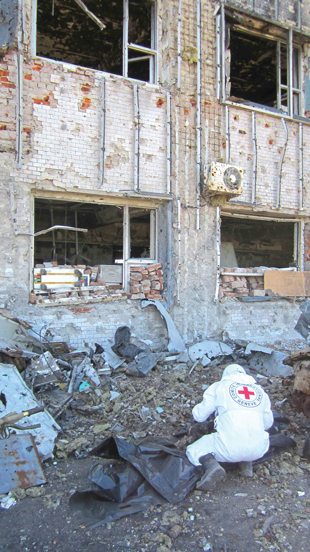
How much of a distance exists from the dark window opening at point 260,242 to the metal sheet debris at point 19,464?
9.75 metres

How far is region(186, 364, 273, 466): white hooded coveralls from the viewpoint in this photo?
3.28 meters

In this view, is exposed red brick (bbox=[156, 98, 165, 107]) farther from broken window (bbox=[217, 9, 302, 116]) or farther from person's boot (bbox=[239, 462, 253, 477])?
person's boot (bbox=[239, 462, 253, 477])

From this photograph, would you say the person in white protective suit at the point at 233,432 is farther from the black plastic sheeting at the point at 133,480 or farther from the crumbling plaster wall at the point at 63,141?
the crumbling plaster wall at the point at 63,141

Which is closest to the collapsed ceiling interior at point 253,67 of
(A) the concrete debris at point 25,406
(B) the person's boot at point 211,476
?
(A) the concrete debris at point 25,406

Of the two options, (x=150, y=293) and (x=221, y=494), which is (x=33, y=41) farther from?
(x=221, y=494)

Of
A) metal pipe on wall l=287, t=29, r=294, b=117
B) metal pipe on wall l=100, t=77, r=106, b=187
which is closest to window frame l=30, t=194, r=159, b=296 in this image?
metal pipe on wall l=100, t=77, r=106, b=187

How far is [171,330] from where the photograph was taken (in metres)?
7.11

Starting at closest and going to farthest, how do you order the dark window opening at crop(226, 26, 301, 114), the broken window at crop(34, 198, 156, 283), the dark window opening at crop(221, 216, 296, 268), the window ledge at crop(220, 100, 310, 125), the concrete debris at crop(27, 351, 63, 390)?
the concrete debris at crop(27, 351, 63, 390), the window ledge at crop(220, 100, 310, 125), the dark window opening at crop(226, 26, 301, 114), the broken window at crop(34, 198, 156, 283), the dark window opening at crop(221, 216, 296, 268)

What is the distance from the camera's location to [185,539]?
2697 millimetres

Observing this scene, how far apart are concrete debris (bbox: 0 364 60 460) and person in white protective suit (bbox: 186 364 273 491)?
134 centimetres

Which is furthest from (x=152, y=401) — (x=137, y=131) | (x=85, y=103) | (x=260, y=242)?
(x=260, y=242)

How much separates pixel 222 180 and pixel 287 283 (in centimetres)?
283

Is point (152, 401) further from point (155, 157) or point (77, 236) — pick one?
point (77, 236)

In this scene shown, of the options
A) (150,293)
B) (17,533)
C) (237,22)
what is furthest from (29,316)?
(237,22)
